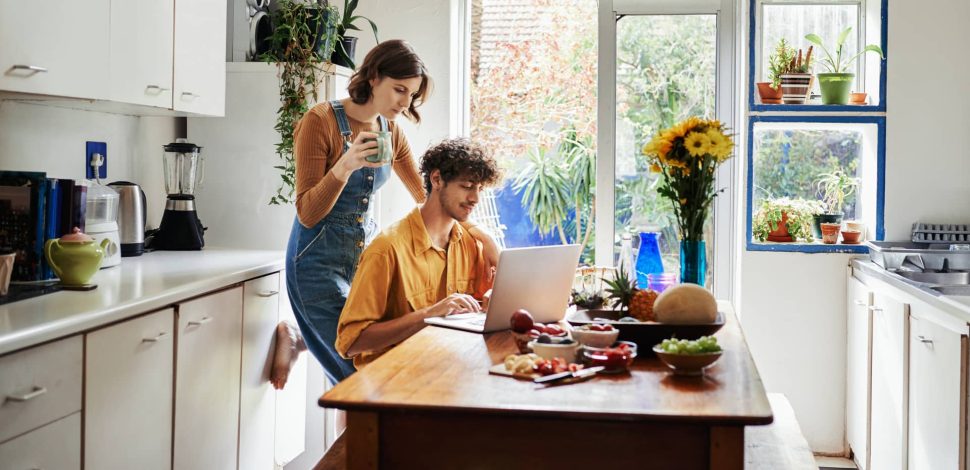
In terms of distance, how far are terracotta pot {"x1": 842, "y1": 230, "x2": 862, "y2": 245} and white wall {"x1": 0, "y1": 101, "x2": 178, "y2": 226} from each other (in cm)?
291

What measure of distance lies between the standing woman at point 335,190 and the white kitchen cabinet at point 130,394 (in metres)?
0.60

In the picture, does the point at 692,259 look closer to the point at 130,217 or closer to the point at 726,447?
the point at 726,447

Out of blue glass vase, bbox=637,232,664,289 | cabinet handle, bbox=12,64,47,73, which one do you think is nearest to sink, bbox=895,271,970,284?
blue glass vase, bbox=637,232,664,289

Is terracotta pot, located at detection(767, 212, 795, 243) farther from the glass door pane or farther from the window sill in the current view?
the glass door pane

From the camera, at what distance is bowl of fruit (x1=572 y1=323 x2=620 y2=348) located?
6.99 feet

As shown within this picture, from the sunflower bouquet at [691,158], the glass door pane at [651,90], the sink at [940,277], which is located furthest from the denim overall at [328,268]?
the sink at [940,277]

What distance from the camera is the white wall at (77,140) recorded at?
3.02 m

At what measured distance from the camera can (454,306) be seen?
8.80 feet

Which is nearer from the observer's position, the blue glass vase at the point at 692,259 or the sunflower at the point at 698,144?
the sunflower at the point at 698,144

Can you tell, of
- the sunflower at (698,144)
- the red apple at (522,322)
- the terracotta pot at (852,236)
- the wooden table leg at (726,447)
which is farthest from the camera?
the terracotta pot at (852,236)

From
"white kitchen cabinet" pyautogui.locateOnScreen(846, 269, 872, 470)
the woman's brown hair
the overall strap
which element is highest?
the woman's brown hair

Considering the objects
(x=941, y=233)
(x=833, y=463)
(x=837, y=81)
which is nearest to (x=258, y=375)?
(x=833, y=463)

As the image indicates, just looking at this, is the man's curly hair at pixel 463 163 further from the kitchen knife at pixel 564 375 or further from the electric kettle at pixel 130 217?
the electric kettle at pixel 130 217

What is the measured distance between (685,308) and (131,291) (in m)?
1.49
